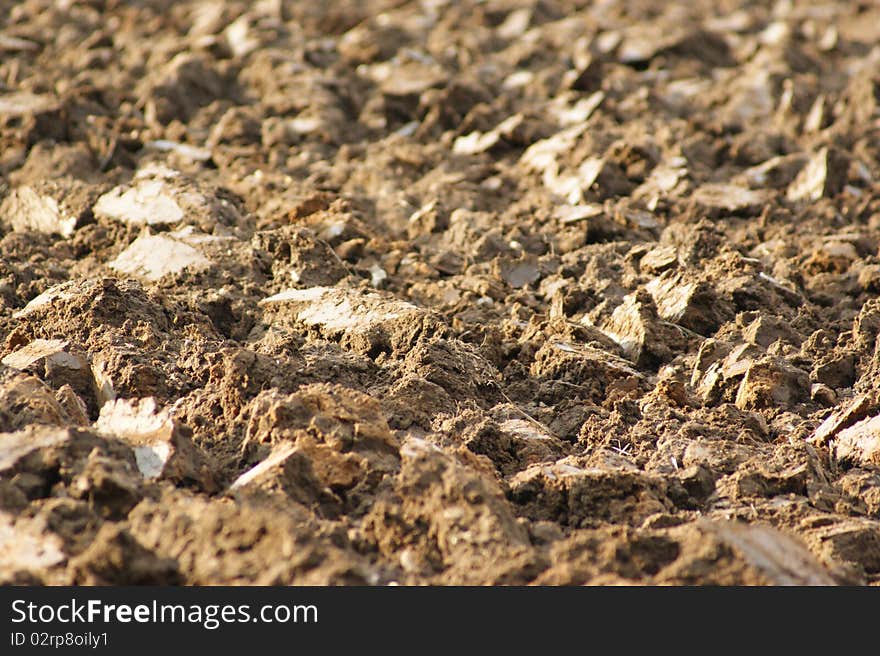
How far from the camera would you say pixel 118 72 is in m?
6.68

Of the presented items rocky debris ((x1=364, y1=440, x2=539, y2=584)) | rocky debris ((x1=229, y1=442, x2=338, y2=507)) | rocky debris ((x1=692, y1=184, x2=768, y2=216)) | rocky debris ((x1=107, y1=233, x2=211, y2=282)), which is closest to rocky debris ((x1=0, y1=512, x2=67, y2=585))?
rocky debris ((x1=229, y1=442, x2=338, y2=507))

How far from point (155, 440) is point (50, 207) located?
229 cm

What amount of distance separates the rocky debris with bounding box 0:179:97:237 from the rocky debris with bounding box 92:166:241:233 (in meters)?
0.09

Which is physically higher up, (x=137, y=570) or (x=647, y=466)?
(x=137, y=570)

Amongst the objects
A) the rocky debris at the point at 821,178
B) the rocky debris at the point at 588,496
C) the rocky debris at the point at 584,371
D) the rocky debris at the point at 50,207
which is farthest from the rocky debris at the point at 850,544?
the rocky debris at the point at 50,207

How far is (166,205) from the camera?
15.9 feet

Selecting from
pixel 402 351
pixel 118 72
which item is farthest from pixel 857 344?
pixel 118 72

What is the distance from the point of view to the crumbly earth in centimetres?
274

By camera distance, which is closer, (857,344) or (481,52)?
(857,344)

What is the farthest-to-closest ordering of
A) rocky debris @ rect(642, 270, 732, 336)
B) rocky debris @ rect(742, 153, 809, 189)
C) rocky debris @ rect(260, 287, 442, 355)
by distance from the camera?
rocky debris @ rect(742, 153, 809, 189), rocky debris @ rect(642, 270, 732, 336), rocky debris @ rect(260, 287, 442, 355)

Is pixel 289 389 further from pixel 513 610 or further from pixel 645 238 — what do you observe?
pixel 645 238

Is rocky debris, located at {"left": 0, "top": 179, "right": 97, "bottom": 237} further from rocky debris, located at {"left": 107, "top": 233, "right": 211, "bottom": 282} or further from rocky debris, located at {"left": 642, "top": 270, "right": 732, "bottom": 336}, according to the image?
rocky debris, located at {"left": 642, "top": 270, "right": 732, "bottom": 336}

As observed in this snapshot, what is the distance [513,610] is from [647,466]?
97cm

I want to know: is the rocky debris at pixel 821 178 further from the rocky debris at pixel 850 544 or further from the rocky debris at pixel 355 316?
the rocky debris at pixel 850 544
